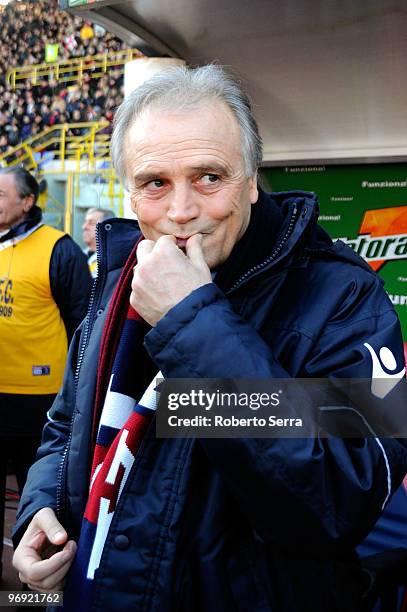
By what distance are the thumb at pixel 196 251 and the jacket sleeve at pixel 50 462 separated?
1.63ft

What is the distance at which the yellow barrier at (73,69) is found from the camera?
57.0 feet

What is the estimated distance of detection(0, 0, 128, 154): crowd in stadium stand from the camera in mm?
17594

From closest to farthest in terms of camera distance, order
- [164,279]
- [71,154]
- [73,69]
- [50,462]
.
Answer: [164,279] → [50,462] → [71,154] → [73,69]

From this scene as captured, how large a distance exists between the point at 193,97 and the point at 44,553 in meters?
0.92

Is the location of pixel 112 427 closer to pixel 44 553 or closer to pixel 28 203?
pixel 44 553

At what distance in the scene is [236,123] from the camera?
123cm

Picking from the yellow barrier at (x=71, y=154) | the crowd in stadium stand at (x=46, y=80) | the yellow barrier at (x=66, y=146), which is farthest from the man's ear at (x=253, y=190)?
the crowd in stadium stand at (x=46, y=80)

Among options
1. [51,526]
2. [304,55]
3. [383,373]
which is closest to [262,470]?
[383,373]

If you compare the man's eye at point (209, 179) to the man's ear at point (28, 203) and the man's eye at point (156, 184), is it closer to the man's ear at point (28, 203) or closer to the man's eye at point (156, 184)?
the man's eye at point (156, 184)

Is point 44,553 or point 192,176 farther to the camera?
point 44,553

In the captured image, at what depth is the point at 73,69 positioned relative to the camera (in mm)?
18781

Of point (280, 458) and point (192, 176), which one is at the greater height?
point (192, 176)

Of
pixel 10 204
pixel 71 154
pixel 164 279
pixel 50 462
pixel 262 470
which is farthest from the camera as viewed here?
pixel 71 154

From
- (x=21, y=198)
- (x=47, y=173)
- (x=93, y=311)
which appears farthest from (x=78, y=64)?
(x=93, y=311)
